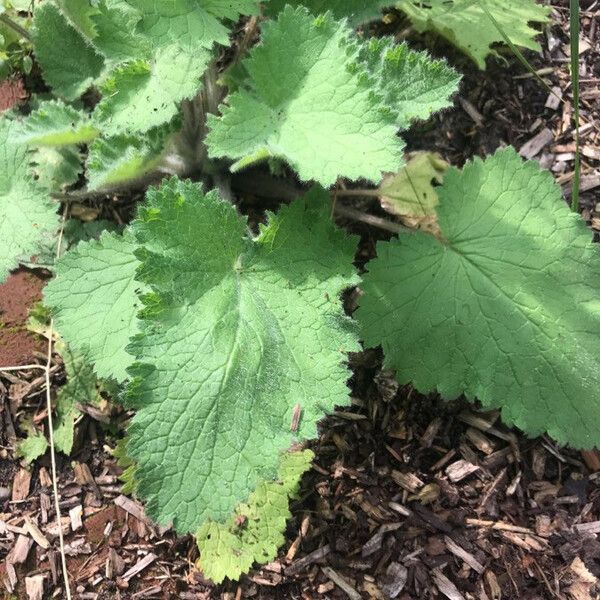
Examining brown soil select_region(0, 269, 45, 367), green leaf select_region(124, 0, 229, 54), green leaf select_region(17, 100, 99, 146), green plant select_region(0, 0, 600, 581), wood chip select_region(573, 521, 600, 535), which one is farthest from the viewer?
brown soil select_region(0, 269, 45, 367)

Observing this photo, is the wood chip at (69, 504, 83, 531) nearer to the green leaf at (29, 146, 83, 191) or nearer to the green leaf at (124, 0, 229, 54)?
the green leaf at (29, 146, 83, 191)

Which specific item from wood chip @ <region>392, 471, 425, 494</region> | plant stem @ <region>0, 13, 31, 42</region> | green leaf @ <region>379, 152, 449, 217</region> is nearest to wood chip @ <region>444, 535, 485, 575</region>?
wood chip @ <region>392, 471, 425, 494</region>

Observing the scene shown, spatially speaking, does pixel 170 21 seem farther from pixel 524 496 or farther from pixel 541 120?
pixel 524 496

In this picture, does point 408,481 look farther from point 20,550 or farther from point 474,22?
Result: point 474,22

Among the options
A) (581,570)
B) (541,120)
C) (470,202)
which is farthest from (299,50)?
(581,570)

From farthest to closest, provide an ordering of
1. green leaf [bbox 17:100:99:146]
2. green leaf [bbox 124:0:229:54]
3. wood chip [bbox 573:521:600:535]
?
wood chip [bbox 573:521:600:535] < green leaf [bbox 17:100:99:146] < green leaf [bbox 124:0:229:54]

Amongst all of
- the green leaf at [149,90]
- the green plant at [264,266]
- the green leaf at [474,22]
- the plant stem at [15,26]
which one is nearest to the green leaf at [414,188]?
the green plant at [264,266]
